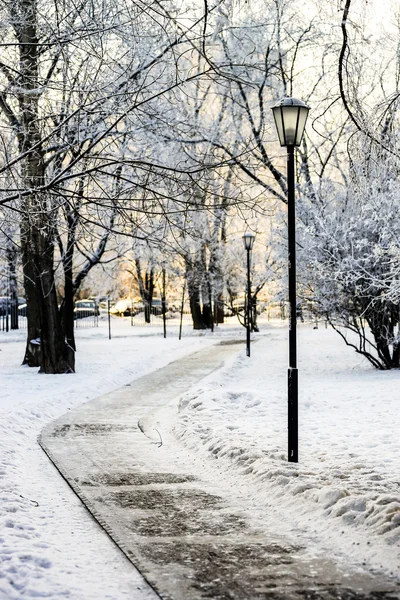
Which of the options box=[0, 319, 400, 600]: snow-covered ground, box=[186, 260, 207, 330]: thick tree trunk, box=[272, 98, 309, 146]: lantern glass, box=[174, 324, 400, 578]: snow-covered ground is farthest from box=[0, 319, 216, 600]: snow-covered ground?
box=[186, 260, 207, 330]: thick tree trunk

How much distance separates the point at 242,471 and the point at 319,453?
3.99 ft

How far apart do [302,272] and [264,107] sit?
6.47 metres

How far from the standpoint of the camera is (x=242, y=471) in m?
7.98

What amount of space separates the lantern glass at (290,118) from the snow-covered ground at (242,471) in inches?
149

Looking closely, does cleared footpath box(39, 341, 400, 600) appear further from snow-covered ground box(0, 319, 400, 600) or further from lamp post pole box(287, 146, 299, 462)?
lamp post pole box(287, 146, 299, 462)

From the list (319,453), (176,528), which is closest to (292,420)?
(319,453)

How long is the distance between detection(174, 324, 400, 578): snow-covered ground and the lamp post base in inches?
5.1

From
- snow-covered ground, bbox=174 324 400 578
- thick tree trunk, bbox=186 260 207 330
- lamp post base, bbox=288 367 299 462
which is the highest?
thick tree trunk, bbox=186 260 207 330

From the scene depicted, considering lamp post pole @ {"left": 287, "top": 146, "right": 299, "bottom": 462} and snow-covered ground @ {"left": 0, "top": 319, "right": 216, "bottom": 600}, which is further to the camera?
lamp post pole @ {"left": 287, "top": 146, "right": 299, "bottom": 462}

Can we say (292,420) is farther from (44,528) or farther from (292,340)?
(44,528)

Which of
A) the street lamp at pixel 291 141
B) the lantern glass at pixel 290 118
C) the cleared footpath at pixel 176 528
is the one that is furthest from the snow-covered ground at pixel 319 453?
the lantern glass at pixel 290 118

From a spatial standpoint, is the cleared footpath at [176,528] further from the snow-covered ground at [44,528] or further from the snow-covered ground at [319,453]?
the snow-covered ground at [319,453]

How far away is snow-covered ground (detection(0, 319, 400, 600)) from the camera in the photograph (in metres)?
5.13

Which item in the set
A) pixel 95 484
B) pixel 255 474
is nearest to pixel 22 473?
pixel 95 484
